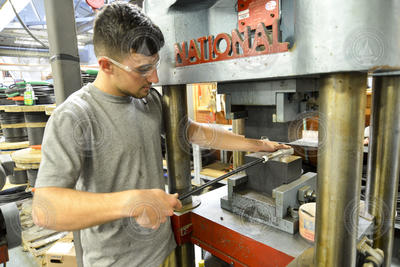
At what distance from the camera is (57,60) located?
1007 mm

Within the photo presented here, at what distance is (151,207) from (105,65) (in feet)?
1.58

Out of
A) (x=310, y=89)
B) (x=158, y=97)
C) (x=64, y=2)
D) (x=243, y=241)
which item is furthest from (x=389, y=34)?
(x=64, y=2)

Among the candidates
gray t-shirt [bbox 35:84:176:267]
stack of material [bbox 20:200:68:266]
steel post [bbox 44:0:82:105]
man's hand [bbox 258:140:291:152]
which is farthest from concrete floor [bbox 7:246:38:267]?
man's hand [bbox 258:140:291:152]

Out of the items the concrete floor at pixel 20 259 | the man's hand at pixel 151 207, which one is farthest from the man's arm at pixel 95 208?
the concrete floor at pixel 20 259

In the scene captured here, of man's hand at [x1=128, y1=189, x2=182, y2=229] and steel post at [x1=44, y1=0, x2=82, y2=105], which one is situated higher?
steel post at [x1=44, y1=0, x2=82, y2=105]

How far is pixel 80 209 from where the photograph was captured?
0.63 meters

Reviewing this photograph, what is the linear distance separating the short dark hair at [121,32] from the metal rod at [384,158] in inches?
31.0

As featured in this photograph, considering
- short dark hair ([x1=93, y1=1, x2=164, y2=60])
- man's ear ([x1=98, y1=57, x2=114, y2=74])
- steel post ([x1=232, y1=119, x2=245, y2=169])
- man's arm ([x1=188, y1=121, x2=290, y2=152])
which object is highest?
short dark hair ([x1=93, y1=1, x2=164, y2=60])

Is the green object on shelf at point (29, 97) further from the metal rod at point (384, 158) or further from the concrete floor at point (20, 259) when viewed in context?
the metal rod at point (384, 158)

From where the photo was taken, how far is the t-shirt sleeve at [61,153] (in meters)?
0.67

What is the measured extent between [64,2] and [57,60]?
8.9 inches

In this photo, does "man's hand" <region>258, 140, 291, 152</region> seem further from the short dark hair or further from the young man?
the short dark hair

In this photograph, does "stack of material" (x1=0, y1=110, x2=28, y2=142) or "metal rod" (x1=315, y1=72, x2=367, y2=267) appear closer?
A: "metal rod" (x1=315, y1=72, x2=367, y2=267)

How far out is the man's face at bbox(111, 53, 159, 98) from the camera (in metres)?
0.79
